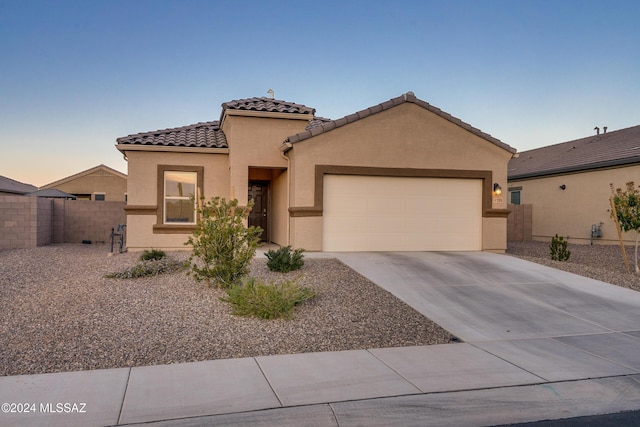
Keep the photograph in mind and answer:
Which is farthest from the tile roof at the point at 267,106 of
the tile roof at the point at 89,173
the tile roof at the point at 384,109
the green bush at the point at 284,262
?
the tile roof at the point at 89,173

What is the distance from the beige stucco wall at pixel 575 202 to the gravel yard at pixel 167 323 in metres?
15.0

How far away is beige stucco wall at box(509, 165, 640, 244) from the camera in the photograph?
20.5 metres

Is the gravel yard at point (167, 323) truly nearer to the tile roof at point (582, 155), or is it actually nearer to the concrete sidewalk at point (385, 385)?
the concrete sidewalk at point (385, 385)

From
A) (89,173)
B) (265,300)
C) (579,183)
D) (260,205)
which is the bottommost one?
(265,300)

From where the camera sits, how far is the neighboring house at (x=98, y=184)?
1478 inches

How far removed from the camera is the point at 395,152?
14.5 m

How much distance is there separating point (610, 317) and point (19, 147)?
79.8ft

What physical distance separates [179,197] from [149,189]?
96 cm

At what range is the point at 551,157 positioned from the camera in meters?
26.3

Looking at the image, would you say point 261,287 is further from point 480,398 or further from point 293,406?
point 480,398

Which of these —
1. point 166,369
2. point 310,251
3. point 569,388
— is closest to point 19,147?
point 310,251

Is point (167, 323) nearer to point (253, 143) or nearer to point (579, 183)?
point (253, 143)

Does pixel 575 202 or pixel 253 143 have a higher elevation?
pixel 253 143

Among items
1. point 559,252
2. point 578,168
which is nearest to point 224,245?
point 559,252
